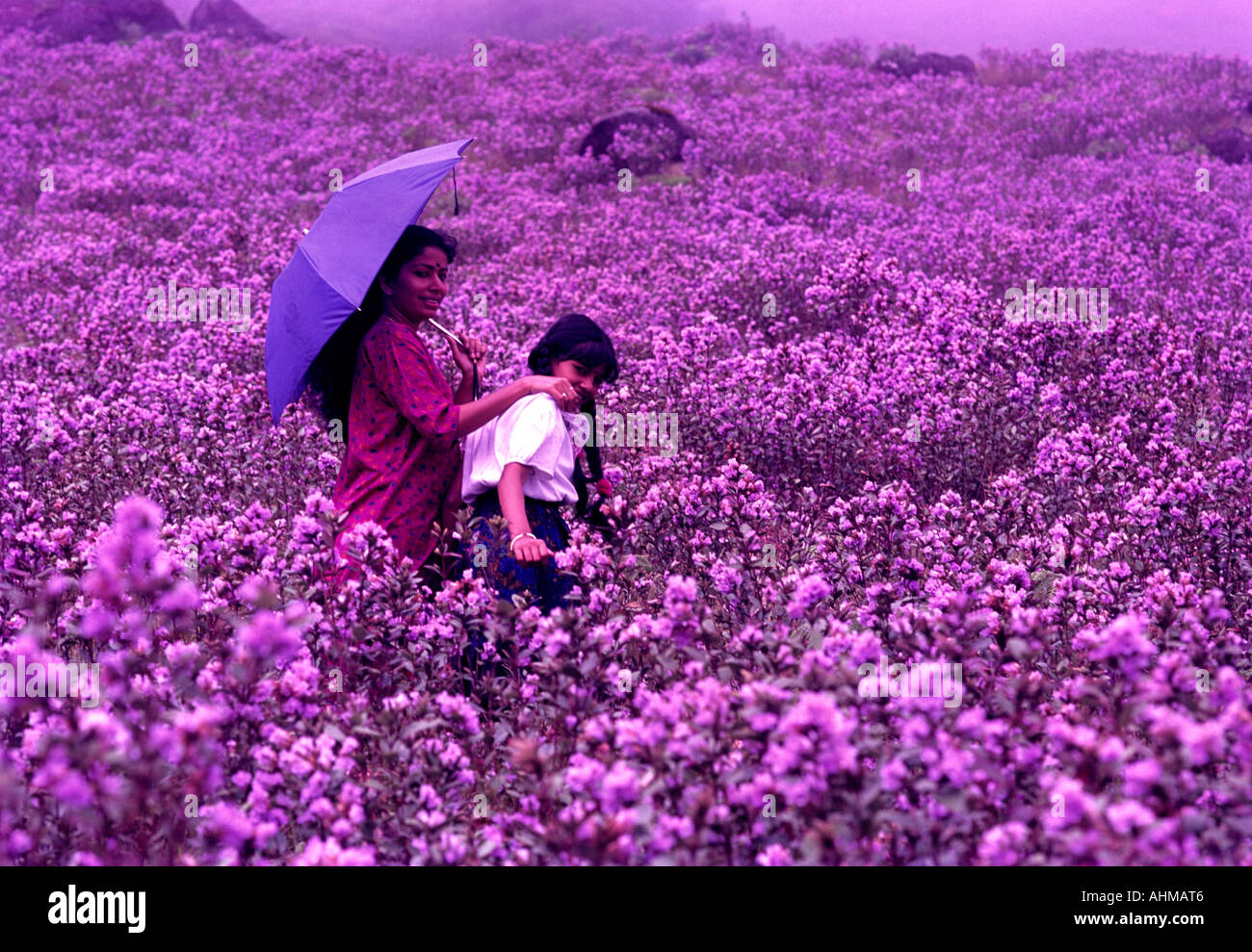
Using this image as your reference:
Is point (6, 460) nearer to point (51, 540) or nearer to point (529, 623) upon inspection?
point (51, 540)

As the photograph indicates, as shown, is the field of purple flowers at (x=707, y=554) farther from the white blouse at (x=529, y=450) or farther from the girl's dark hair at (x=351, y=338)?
the girl's dark hair at (x=351, y=338)

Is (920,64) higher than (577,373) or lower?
higher

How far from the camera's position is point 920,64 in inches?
1115

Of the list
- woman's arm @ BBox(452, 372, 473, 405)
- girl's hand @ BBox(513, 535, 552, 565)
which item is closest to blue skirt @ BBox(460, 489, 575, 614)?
girl's hand @ BBox(513, 535, 552, 565)

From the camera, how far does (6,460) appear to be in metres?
6.69

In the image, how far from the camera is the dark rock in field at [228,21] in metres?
35.2

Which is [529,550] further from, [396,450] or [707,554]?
[707,554]

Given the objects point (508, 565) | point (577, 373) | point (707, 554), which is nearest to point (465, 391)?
point (577, 373)

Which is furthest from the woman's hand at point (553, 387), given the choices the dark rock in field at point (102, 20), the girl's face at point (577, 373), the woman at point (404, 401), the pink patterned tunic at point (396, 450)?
the dark rock in field at point (102, 20)

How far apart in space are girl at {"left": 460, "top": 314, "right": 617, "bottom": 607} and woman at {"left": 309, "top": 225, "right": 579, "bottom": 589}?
0.35ft

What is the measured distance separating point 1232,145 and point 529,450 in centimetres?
2029

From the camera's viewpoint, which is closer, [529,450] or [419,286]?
[529,450]

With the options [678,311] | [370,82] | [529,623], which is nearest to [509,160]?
Answer: [370,82]

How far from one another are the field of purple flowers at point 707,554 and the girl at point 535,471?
0.98 ft
